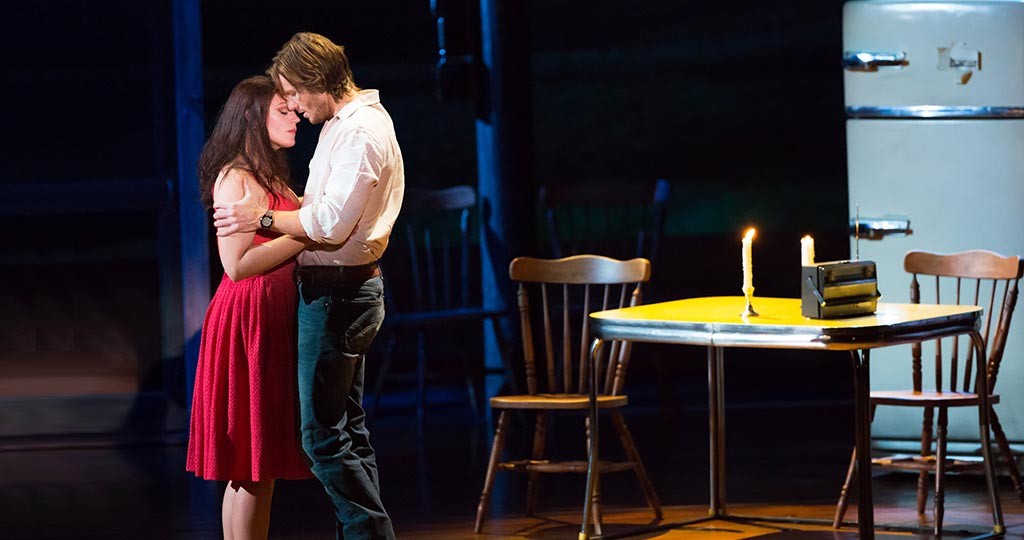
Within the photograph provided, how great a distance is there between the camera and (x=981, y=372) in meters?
4.41

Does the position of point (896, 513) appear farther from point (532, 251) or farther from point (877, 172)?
point (532, 251)

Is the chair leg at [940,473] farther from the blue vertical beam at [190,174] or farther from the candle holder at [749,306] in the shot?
the blue vertical beam at [190,174]

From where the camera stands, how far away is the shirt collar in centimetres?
372

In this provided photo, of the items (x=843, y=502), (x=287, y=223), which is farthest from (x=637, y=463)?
(x=287, y=223)

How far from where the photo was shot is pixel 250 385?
3764mm

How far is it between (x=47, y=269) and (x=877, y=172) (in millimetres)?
4092

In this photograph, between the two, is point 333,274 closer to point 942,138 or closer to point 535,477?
point 535,477

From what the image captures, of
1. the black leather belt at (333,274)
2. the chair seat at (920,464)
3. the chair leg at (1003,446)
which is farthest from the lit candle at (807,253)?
the black leather belt at (333,274)

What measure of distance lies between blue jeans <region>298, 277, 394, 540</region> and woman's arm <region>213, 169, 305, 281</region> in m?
0.10

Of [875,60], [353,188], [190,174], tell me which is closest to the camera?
[353,188]

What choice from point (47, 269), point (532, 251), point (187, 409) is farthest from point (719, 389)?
point (47, 269)

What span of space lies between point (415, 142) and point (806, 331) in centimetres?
675

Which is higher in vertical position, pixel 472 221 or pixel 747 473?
pixel 472 221

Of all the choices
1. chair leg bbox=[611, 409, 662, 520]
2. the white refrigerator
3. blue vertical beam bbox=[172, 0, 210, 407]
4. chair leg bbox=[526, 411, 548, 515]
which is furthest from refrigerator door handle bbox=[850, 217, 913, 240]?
blue vertical beam bbox=[172, 0, 210, 407]
